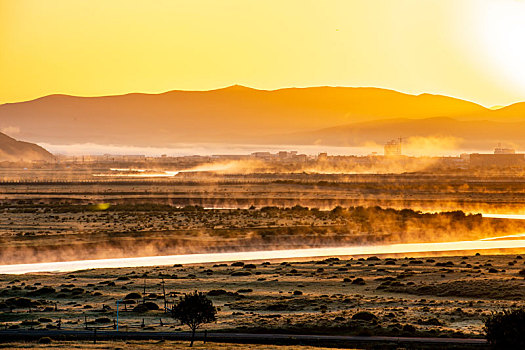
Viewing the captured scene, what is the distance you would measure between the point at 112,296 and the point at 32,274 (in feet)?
37.8

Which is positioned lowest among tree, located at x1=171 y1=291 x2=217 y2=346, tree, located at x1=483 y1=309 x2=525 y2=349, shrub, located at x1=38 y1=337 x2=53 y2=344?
shrub, located at x1=38 y1=337 x2=53 y2=344

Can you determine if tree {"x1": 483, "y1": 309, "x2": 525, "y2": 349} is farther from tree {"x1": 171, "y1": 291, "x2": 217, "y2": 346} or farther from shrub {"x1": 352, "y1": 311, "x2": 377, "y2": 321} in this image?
tree {"x1": 171, "y1": 291, "x2": 217, "y2": 346}

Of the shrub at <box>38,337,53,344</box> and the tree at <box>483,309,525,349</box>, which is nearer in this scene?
the tree at <box>483,309,525,349</box>

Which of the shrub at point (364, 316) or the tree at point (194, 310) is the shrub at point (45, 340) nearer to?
the tree at point (194, 310)

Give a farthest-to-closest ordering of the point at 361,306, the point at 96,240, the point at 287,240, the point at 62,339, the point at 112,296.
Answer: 1. the point at 287,240
2. the point at 96,240
3. the point at 112,296
4. the point at 361,306
5. the point at 62,339

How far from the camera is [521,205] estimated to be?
12569 centimetres

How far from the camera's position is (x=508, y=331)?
29594mm

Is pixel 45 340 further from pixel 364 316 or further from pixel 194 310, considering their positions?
pixel 364 316

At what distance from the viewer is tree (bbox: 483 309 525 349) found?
29375 mm

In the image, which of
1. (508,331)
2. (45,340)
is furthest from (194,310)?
(508,331)

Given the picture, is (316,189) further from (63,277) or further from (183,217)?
(63,277)

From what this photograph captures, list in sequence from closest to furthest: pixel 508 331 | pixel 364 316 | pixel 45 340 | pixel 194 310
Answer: pixel 508 331 → pixel 194 310 → pixel 45 340 → pixel 364 316

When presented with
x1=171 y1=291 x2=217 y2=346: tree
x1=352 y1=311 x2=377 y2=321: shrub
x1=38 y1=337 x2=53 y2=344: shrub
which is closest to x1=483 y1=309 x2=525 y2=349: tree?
x1=352 y1=311 x2=377 y2=321: shrub

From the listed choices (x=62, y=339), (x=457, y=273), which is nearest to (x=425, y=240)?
(x=457, y=273)
